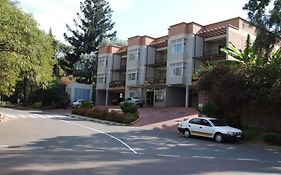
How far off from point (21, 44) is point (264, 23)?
15.9 m

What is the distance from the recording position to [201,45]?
4866cm

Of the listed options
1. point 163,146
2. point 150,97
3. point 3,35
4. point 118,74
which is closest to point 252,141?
point 163,146

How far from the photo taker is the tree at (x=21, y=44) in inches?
699

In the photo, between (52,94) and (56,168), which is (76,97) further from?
(56,168)

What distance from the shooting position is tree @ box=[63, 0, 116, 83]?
73938 mm

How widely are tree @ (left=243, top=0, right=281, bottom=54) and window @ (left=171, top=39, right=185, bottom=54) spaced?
21.8 m

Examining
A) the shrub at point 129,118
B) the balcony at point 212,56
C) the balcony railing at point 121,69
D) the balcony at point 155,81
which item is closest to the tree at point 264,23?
the shrub at point 129,118

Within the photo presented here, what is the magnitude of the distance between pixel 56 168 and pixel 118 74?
54509 mm

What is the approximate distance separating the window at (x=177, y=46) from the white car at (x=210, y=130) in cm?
2484

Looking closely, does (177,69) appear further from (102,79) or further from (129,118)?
(102,79)

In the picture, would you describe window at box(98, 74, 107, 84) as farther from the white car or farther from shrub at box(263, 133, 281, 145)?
shrub at box(263, 133, 281, 145)

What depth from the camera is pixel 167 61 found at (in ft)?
168

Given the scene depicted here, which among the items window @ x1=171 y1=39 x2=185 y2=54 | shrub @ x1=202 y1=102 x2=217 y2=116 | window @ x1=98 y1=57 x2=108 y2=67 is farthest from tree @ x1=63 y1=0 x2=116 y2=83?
shrub @ x1=202 y1=102 x2=217 y2=116

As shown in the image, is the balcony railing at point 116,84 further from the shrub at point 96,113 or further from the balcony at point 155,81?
the shrub at point 96,113
